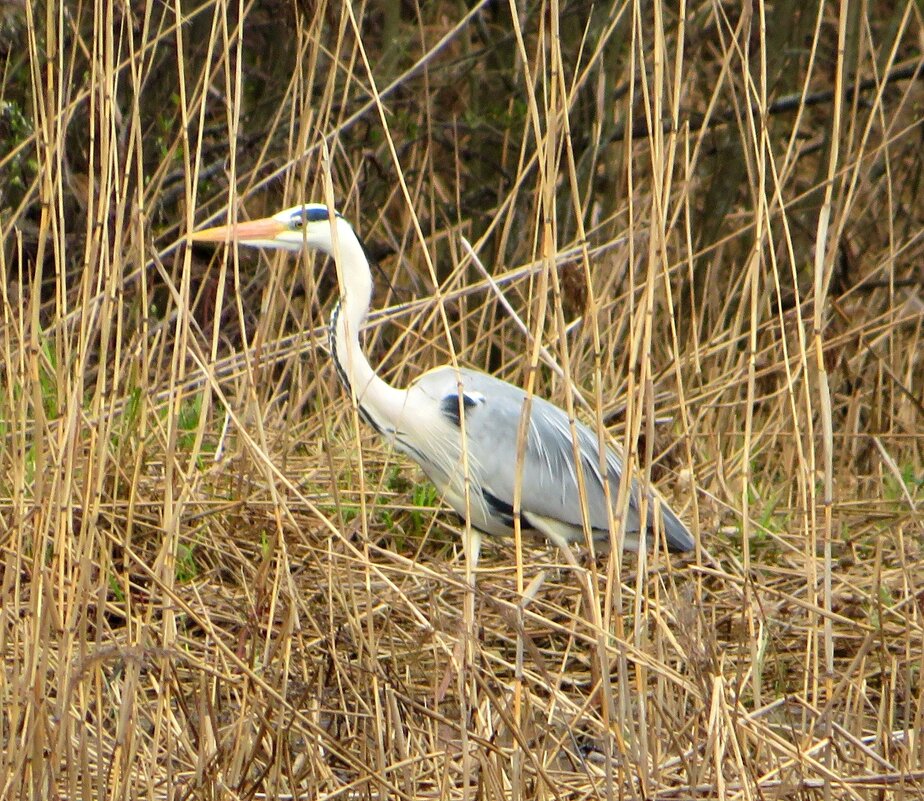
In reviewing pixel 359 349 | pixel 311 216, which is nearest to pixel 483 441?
pixel 359 349

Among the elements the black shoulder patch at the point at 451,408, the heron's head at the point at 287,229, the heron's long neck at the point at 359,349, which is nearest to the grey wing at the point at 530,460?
the black shoulder patch at the point at 451,408

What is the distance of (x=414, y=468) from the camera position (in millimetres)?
3857

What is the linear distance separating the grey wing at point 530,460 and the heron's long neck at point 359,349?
5.3 inches

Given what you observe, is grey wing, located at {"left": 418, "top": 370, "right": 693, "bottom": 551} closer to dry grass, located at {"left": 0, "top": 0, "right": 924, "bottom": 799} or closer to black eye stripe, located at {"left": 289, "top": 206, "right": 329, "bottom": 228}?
dry grass, located at {"left": 0, "top": 0, "right": 924, "bottom": 799}

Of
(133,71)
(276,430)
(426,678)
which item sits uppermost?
(133,71)

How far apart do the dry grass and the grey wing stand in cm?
18

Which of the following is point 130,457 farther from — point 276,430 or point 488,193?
point 488,193

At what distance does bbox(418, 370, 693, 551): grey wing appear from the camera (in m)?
3.41

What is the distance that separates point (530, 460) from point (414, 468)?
0.47 metres

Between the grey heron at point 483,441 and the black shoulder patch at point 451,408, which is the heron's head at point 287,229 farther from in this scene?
the black shoulder patch at point 451,408

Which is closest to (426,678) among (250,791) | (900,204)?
(250,791)

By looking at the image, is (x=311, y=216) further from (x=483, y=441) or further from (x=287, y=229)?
(x=483, y=441)

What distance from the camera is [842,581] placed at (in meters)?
3.21

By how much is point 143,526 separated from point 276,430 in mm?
691
